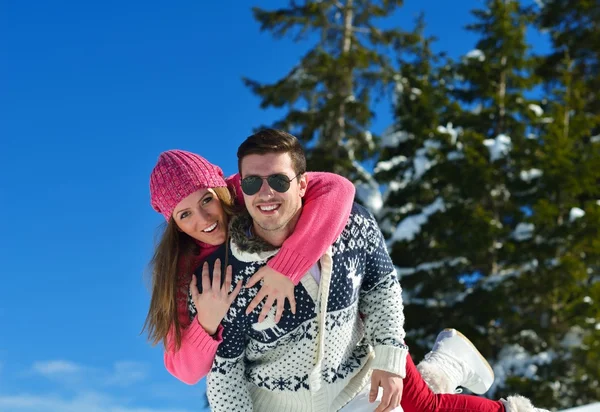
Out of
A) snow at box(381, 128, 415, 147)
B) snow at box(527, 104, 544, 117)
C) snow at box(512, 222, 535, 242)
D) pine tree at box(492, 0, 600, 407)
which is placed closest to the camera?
pine tree at box(492, 0, 600, 407)

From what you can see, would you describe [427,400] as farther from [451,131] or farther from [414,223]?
[451,131]

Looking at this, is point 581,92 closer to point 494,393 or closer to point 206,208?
point 494,393

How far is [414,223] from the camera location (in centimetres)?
1335

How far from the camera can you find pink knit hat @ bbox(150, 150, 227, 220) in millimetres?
2746

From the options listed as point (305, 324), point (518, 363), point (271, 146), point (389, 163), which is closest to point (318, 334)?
point (305, 324)

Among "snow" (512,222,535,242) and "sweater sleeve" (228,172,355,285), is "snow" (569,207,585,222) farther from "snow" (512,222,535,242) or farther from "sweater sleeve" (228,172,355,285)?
"sweater sleeve" (228,172,355,285)

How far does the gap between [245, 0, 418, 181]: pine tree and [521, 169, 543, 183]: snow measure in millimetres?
3000

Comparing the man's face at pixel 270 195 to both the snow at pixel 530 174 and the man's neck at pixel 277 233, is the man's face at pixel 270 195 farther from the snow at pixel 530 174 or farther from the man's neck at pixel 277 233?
the snow at pixel 530 174

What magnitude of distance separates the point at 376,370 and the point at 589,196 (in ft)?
35.4

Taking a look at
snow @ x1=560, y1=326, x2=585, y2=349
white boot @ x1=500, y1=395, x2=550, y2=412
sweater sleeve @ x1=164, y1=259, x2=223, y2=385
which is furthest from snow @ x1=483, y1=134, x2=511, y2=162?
sweater sleeve @ x1=164, y1=259, x2=223, y2=385

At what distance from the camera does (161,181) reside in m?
2.80

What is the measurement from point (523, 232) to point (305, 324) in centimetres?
1029

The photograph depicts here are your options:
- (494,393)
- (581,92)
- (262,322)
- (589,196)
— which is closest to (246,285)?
(262,322)

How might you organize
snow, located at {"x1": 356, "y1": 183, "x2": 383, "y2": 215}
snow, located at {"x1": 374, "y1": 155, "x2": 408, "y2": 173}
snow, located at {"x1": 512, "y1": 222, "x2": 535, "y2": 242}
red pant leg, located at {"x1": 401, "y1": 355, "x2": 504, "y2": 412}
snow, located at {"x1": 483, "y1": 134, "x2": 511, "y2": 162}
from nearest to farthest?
red pant leg, located at {"x1": 401, "y1": 355, "x2": 504, "y2": 412}
snow, located at {"x1": 512, "y1": 222, "x2": 535, "y2": 242}
snow, located at {"x1": 483, "y1": 134, "x2": 511, "y2": 162}
snow, located at {"x1": 356, "y1": 183, "x2": 383, "y2": 215}
snow, located at {"x1": 374, "y1": 155, "x2": 408, "y2": 173}
